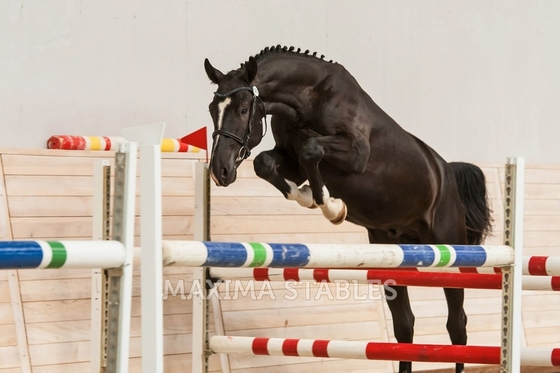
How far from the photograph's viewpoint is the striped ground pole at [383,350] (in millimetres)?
2440

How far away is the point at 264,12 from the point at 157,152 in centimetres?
335

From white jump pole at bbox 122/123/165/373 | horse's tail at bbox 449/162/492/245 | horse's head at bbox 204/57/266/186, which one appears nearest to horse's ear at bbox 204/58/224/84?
horse's head at bbox 204/57/266/186

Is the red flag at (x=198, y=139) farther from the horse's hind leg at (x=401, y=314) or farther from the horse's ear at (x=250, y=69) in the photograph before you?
the horse's hind leg at (x=401, y=314)

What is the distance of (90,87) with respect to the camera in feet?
13.5

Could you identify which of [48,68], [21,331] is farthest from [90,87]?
[21,331]

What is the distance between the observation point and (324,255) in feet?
5.89

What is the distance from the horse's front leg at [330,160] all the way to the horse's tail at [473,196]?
89 centimetres

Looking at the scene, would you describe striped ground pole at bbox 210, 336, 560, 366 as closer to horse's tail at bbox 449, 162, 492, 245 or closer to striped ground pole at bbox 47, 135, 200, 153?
striped ground pole at bbox 47, 135, 200, 153

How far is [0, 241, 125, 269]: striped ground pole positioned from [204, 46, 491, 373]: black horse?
4.81ft

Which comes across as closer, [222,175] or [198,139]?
[222,175]

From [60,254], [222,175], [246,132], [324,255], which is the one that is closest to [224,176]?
[222,175]

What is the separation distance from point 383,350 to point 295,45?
2.58 m

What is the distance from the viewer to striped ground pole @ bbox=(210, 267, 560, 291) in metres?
2.47

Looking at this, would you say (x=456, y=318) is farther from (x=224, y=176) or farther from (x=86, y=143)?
(x=86, y=143)
